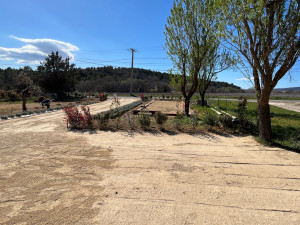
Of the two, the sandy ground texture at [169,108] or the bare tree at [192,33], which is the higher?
the bare tree at [192,33]

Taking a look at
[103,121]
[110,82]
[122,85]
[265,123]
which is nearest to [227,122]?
[265,123]

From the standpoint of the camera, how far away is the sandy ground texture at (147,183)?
2.46 metres

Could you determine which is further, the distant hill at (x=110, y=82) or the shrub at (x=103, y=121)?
the distant hill at (x=110, y=82)

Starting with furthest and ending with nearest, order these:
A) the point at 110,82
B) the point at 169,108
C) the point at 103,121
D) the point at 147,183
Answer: the point at 110,82, the point at 169,108, the point at 103,121, the point at 147,183

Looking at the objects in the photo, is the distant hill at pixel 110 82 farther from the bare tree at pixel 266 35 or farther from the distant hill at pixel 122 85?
the bare tree at pixel 266 35

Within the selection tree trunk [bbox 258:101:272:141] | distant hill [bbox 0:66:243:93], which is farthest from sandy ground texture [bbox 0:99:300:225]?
distant hill [bbox 0:66:243:93]

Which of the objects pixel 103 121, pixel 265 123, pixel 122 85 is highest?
pixel 122 85

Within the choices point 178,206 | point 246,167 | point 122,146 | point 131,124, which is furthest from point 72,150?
point 246,167

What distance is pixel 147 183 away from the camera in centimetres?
328

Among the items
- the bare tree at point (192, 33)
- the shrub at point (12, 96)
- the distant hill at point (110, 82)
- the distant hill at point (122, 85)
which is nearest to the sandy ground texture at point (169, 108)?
the bare tree at point (192, 33)

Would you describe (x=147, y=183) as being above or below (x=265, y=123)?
below

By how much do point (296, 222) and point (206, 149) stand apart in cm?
279

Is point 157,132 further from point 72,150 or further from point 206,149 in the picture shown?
point 72,150

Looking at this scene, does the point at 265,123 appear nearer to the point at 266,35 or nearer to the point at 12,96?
the point at 266,35
